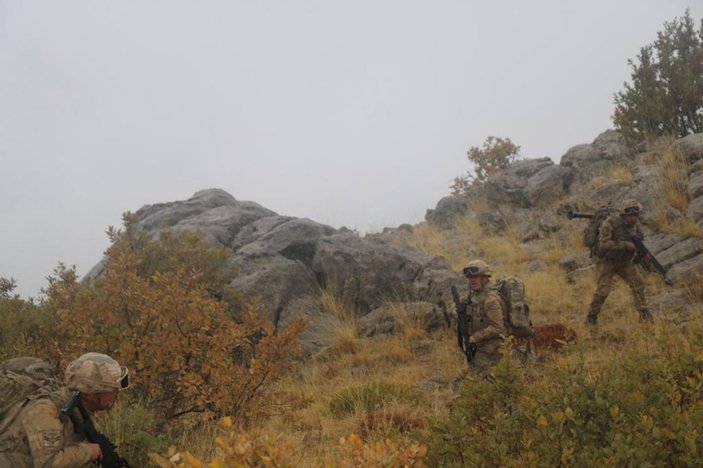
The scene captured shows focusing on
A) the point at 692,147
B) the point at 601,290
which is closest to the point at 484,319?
the point at 601,290

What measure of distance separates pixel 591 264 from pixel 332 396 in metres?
7.15

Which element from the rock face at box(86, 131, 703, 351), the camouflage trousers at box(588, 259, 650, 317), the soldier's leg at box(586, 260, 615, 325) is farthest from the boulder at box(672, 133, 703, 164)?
the soldier's leg at box(586, 260, 615, 325)

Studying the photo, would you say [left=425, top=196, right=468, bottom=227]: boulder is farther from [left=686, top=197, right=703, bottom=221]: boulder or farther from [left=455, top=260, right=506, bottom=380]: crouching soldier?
[left=455, top=260, right=506, bottom=380]: crouching soldier

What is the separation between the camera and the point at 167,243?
31.5 feet

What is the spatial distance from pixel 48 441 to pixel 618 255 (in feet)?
26.3

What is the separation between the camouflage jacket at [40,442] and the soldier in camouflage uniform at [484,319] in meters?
4.07

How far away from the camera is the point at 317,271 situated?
421 inches

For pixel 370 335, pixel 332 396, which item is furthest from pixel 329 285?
pixel 332 396

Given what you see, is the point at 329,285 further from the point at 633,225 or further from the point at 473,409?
the point at 473,409

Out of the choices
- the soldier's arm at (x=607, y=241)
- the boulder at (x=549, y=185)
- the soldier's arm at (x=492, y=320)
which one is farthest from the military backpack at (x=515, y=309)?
the boulder at (x=549, y=185)

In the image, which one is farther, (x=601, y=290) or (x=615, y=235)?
(x=615, y=235)

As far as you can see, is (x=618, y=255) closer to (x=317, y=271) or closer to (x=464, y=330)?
(x=464, y=330)

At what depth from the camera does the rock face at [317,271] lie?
31.7 feet

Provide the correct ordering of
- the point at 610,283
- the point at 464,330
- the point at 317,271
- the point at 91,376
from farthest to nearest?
the point at 317,271 → the point at 610,283 → the point at 464,330 → the point at 91,376
